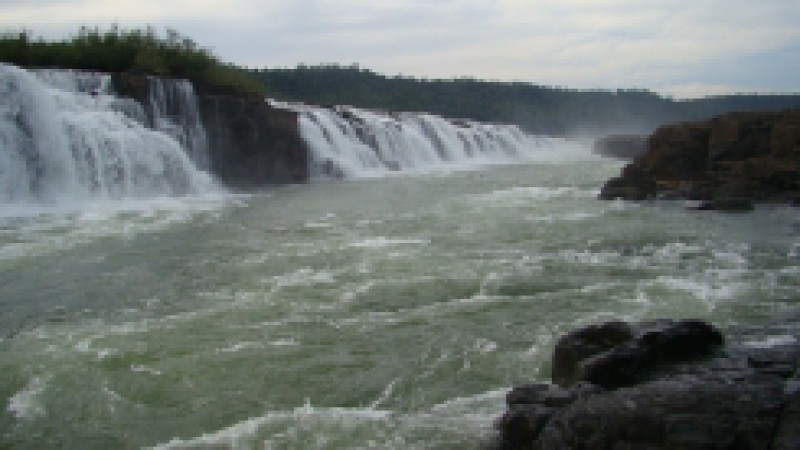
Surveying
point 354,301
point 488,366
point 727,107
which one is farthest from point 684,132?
point 727,107

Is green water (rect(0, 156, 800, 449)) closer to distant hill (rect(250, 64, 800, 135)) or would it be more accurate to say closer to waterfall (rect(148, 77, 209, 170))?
waterfall (rect(148, 77, 209, 170))

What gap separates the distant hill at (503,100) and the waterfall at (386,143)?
966 inches

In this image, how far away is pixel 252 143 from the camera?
2889 cm

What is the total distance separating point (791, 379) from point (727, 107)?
14936cm

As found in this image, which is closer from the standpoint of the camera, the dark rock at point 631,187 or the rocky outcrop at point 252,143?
the dark rock at point 631,187

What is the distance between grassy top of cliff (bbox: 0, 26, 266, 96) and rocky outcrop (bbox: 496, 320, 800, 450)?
81.9 feet

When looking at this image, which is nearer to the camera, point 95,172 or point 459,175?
point 95,172

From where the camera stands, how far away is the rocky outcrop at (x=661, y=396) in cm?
358

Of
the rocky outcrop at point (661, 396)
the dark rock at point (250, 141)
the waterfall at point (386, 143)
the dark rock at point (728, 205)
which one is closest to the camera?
the rocky outcrop at point (661, 396)

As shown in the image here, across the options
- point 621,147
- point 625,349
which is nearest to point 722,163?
point 625,349

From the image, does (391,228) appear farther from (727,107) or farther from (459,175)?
(727,107)

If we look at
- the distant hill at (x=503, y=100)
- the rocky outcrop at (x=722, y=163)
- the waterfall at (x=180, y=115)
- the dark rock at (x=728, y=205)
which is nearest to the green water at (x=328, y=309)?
the dark rock at (x=728, y=205)

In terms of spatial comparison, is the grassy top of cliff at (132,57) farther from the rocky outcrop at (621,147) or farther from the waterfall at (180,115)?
the rocky outcrop at (621,147)

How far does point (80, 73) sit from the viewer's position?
876 inches
